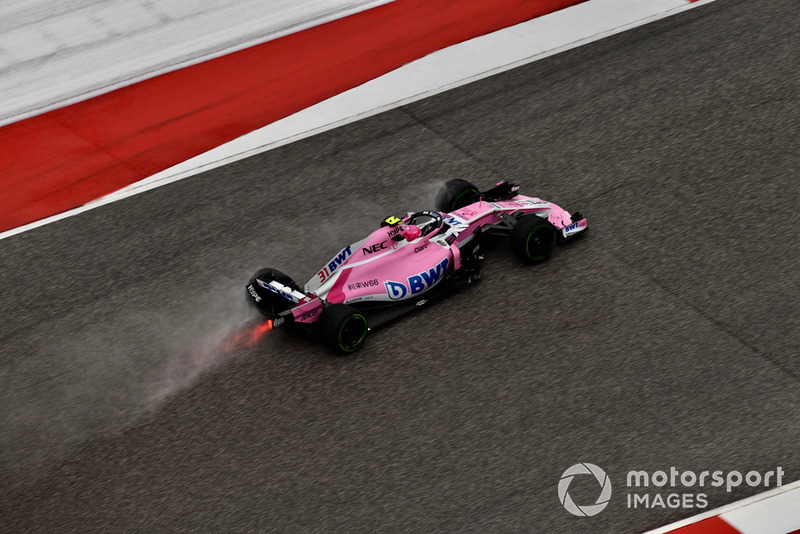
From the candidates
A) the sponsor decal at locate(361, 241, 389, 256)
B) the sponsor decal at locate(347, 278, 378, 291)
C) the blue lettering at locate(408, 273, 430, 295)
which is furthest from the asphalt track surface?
the sponsor decal at locate(361, 241, 389, 256)

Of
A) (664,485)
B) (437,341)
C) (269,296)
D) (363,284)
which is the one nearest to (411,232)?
(363,284)

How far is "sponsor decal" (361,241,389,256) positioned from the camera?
988 cm

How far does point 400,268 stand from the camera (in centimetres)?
999

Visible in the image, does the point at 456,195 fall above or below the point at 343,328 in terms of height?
above

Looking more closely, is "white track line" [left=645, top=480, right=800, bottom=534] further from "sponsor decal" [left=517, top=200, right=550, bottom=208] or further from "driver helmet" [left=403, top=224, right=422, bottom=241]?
"sponsor decal" [left=517, top=200, right=550, bottom=208]

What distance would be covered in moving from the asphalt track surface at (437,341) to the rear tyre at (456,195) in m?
0.66

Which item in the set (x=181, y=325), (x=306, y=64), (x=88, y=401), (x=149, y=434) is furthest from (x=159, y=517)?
(x=306, y=64)

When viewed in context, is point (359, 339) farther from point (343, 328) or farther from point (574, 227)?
point (574, 227)

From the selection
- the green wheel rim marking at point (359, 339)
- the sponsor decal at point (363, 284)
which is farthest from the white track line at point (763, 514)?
the sponsor decal at point (363, 284)

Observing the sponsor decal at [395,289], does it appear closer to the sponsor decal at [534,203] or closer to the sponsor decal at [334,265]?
the sponsor decal at [334,265]

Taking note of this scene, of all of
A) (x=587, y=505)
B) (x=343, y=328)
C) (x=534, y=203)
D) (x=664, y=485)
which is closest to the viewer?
(x=587, y=505)

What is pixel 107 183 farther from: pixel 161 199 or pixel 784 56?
pixel 784 56

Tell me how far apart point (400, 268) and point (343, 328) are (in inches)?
38.1

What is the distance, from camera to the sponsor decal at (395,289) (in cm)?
992
